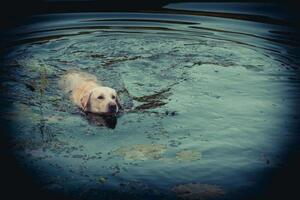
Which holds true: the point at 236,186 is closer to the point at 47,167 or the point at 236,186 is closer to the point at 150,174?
the point at 150,174

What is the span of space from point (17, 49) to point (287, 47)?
569cm

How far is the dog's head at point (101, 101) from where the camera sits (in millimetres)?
6984

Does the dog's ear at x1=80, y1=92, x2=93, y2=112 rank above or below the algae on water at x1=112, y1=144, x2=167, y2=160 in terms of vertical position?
above

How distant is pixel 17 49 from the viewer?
986cm

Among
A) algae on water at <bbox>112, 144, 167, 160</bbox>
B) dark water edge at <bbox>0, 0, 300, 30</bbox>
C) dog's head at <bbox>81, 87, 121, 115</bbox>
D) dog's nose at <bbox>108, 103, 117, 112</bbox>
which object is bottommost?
algae on water at <bbox>112, 144, 167, 160</bbox>

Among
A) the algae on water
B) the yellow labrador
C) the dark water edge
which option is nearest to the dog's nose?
the yellow labrador

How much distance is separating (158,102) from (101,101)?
3.15ft

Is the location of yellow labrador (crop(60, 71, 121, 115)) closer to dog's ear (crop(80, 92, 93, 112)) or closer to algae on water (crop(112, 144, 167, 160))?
dog's ear (crop(80, 92, 93, 112))

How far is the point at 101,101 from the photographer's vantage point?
23.0ft

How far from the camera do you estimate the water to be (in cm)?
516

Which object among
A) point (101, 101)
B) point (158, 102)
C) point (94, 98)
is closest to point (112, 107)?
point (101, 101)

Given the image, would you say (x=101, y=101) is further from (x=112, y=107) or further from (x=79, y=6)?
(x=79, y=6)

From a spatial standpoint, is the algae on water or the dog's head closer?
the algae on water

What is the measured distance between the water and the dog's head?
0.18 metres
